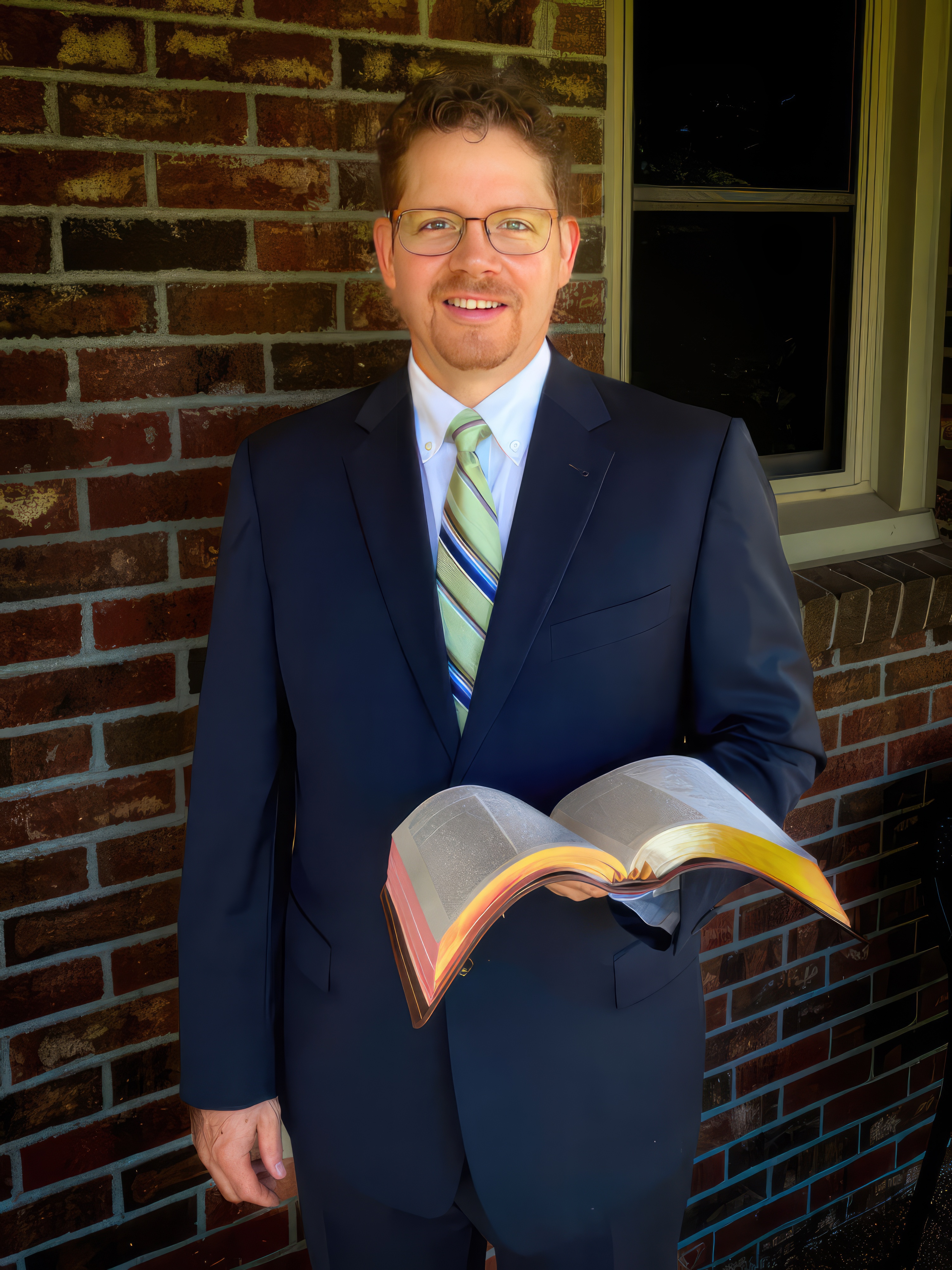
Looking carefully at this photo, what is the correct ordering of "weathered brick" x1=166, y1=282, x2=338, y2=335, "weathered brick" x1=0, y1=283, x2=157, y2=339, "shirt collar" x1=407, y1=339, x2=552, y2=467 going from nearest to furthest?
"shirt collar" x1=407, y1=339, x2=552, y2=467, "weathered brick" x1=0, y1=283, x2=157, y2=339, "weathered brick" x1=166, y1=282, x2=338, y2=335

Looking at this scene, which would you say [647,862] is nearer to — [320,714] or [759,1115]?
[320,714]

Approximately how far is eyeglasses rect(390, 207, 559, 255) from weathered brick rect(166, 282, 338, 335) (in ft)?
1.19

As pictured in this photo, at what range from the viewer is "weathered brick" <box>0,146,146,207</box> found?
1.36 m

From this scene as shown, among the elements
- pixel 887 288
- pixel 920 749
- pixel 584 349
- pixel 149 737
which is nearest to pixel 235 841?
pixel 149 737

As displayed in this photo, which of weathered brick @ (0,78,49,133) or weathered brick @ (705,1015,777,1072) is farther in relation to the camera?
weathered brick @ (705,1015,777,1072)

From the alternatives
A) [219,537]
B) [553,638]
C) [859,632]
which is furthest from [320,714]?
[859,632]

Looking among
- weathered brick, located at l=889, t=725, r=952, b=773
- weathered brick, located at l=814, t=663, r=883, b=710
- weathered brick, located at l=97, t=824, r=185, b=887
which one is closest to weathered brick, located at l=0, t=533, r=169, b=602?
weathered brick, located at l=97, t=824, r=185, b=887

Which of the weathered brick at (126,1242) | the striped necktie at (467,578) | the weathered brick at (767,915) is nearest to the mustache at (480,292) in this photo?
the striped necktie at (467,578)

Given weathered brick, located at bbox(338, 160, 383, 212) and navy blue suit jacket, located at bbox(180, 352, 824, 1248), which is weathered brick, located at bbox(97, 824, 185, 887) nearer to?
navy blue suit jacket, located at bbox(180, 352, 824, 1248)

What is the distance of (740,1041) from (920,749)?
89cm

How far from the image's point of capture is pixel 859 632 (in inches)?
84.8

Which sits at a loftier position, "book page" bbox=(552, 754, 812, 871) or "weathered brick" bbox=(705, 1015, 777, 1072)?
"book page" bbox=(552, 754, 812, 871)

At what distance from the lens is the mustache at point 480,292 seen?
47.6 inches

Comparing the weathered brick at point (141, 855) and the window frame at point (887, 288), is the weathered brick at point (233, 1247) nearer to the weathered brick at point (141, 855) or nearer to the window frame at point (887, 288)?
the weathered brick at point (141, 855)
